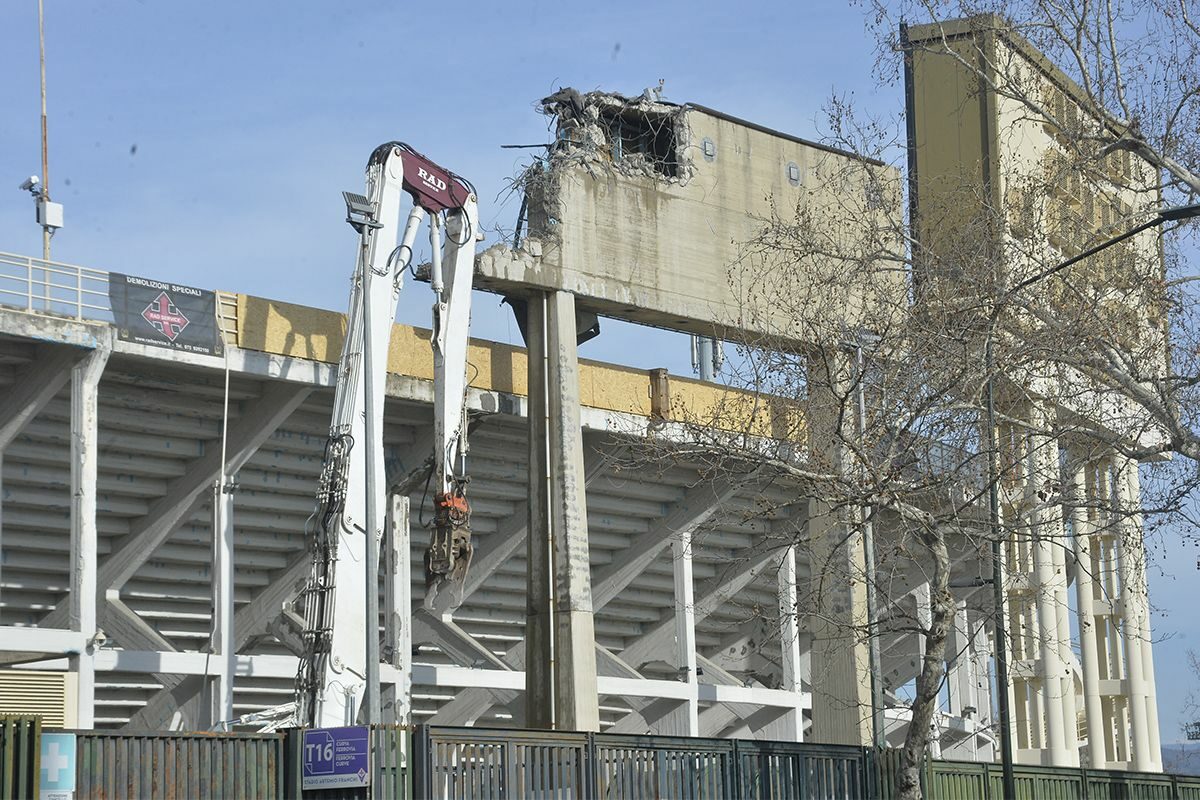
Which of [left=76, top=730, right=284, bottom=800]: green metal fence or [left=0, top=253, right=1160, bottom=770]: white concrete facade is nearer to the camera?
[left=76, top=730, right=284, bottom=800]: green metal fence

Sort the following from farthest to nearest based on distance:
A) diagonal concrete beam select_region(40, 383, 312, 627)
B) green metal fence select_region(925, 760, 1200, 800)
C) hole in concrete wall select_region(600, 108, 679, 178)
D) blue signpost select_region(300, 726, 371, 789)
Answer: hole in concrete wall select_region(600, 108, 679, 178) → diagonal concrete beam select_region(40, 383, 312, 627) → green metal fence select_region(925, 760, 1200, 800) → blue signpost select_region(300, 726, 371, 789)

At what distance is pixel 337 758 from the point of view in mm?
17609

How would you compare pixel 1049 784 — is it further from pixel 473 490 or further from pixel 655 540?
pixel 655 540

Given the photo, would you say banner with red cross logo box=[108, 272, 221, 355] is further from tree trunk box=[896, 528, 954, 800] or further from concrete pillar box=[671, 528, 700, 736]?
concrete pillar box=[671, 528, 700, 736]

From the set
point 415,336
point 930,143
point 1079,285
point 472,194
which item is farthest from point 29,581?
point 930,143

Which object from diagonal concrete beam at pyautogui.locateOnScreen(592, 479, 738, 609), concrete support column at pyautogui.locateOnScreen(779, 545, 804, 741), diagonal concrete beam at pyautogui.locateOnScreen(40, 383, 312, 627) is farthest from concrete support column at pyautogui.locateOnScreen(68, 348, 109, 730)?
concrete support column at pyautogui.locateOnScreen(779, 545, 804, 741)

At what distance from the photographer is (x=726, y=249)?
3441 cm

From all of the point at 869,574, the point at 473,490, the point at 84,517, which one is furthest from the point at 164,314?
the point at 869,574

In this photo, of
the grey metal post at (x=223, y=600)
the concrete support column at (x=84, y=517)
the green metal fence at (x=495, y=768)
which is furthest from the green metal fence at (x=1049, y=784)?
the concrete support column at (x=84, y=517)

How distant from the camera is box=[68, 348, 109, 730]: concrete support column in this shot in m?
24.9

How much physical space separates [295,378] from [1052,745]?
78.2 ft

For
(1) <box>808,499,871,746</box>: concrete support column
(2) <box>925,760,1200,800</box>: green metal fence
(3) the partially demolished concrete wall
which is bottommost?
(2) <box>925,760,1200,800</box>: green metal fence

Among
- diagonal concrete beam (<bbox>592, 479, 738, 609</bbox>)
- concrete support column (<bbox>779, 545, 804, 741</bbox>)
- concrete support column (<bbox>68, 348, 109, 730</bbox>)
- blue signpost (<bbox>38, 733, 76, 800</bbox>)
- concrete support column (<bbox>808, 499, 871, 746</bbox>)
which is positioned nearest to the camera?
blue signpost (<bbox>38, 733, 76, 800</bbox>)

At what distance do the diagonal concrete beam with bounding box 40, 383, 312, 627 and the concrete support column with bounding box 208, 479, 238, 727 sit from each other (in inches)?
41.0
